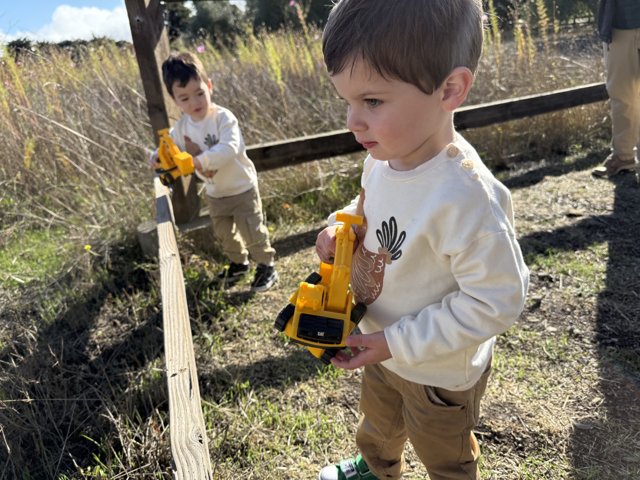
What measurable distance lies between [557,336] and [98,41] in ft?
21.0

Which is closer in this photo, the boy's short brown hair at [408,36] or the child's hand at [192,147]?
the boy's short brown hair at [408,36]

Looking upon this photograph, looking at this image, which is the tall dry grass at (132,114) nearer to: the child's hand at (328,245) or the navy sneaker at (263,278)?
the navy sneaker at (263,278)

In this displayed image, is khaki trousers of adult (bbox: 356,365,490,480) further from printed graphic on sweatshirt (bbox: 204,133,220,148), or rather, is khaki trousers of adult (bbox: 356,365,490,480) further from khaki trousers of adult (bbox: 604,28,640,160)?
khaki trousers of adult (bbox: 604,28,640,160)

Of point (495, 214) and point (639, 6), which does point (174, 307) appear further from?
point (639, 6)

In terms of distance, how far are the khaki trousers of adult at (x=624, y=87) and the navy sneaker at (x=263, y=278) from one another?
3150mm

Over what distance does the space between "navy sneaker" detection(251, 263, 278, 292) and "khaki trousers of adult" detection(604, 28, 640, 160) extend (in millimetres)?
3150

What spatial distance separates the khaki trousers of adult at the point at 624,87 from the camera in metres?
3.80

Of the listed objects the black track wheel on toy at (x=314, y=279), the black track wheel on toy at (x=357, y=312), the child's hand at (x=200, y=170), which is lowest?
the black track wheel on toy at (x=357, y=312)

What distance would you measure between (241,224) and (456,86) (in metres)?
2.38

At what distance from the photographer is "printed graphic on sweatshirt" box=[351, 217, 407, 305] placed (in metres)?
1.14

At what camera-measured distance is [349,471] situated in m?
1.71

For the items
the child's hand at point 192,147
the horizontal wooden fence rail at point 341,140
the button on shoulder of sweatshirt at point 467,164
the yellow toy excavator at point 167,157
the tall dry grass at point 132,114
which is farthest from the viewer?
the tall dry grass at point 132,114

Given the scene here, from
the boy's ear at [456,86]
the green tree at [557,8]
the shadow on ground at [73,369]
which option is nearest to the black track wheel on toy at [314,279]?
the boy's ear at [456,86]

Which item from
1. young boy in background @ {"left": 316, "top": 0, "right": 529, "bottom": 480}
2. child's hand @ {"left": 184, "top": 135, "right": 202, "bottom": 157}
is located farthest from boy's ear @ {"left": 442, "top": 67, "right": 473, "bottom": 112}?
child's hand @ {"left": 184, "top": 135, "right": 202, "bottom": 157}
